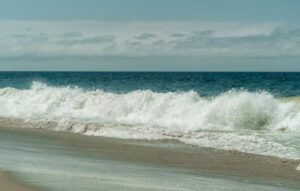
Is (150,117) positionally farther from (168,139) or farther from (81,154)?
(81,154)

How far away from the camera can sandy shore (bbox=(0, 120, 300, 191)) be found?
11375 mm

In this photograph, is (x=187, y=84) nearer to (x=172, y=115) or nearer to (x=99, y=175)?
(x=172, y=115)

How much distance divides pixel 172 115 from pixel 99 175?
13275 millimetres

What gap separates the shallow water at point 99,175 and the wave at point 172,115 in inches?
143

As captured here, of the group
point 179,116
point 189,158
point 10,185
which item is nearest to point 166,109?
point 179,116

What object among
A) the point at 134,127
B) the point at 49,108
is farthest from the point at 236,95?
the point at 49,108

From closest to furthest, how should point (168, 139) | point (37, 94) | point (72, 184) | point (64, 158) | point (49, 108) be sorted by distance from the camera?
1. point (72, 184)
2. point (64, 158)
3. point (168, 139)
4. point (49, 108)
5. point (37, 94)

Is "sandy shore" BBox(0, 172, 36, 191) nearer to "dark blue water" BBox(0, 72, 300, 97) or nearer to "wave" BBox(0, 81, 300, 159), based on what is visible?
"wave" BBox(0, 81, 300, 159)

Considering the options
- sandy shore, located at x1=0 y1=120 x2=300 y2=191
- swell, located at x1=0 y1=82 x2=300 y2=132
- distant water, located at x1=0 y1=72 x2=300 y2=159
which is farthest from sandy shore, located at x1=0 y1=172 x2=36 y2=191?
swell, located at x1=0 y1=82 x2=300 y2=132

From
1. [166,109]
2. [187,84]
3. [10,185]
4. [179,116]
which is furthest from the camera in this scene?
[187,84]

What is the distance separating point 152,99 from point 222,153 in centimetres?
1181

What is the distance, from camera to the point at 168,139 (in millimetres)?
16672

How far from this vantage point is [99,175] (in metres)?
10.7

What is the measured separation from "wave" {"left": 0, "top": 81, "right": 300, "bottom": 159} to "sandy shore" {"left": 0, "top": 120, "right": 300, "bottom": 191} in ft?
3.20
